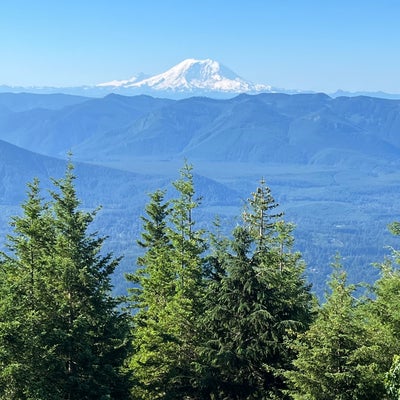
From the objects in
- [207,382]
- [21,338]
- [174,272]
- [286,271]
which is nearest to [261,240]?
[286,271]

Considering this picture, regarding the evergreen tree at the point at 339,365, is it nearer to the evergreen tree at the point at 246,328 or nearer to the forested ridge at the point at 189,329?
the forested ridge at the point at 189,329

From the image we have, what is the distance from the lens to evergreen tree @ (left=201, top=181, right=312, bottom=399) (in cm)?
2275

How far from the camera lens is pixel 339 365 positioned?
739 inches

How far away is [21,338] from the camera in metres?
19.0

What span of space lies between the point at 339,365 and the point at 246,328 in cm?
504

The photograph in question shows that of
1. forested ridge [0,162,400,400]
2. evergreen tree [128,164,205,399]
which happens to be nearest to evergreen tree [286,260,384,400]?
forested ridge [0,162,400,400]

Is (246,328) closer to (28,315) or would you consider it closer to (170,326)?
(170,326)

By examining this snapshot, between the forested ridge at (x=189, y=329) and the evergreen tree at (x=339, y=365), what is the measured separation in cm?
4

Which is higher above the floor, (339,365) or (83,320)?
(339,365)

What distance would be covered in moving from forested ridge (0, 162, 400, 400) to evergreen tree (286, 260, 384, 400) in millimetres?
40

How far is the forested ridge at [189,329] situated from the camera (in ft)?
62.0

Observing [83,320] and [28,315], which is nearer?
[28,315]

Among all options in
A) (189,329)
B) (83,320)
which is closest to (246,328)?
(189,329)

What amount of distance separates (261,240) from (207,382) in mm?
7835
